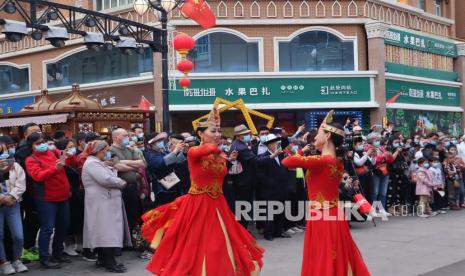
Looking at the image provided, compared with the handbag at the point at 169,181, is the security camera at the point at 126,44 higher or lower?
higher

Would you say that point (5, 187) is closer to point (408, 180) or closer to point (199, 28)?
point (408, 180)

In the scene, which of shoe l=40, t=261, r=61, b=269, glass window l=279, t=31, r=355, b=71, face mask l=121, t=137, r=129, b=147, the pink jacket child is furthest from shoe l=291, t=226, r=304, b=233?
glass window l=279, t=31, r=355, b=71

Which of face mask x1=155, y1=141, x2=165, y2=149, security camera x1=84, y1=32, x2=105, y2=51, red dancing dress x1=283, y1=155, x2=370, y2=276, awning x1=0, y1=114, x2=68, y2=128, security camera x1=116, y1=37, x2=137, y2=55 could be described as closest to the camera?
red dancing dress x1=283, y1=155, x2=370, y2=276

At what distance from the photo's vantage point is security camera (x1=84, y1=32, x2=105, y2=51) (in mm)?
14906

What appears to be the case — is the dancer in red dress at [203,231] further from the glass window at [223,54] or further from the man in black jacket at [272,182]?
the glass window at [223,54]

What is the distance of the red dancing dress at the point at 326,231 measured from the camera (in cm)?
575

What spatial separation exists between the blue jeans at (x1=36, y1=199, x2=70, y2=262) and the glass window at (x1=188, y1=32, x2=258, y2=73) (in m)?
16.8

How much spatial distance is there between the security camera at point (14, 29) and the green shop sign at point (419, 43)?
17.1m

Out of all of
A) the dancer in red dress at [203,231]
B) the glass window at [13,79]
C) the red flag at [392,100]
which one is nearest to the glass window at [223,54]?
the red flag at [392,100]

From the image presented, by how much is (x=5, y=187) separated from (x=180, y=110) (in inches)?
657

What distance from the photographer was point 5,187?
7.78 m

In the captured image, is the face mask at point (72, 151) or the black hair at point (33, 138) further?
the face mask at point (72, 151)

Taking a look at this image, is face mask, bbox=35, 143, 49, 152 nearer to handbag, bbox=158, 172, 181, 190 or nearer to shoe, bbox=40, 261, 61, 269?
shoe, bbox=40, 261, 61, 269

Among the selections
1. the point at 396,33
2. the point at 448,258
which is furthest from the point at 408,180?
the point at 396,33
